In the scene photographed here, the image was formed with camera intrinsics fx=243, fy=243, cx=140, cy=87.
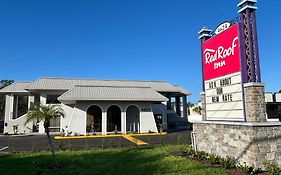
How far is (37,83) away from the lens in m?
30.3

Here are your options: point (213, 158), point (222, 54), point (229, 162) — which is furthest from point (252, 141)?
point (222, 54)

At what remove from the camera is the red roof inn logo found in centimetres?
1013

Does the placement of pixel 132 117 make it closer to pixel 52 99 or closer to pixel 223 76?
pixel 52 99

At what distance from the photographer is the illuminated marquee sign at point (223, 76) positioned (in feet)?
32.5

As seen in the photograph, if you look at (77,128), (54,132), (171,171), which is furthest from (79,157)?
(54,132)

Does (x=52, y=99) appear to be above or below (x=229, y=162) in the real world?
above

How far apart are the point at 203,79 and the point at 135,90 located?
16432 millimetres

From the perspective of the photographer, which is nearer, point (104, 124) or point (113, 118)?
point (104, 124)

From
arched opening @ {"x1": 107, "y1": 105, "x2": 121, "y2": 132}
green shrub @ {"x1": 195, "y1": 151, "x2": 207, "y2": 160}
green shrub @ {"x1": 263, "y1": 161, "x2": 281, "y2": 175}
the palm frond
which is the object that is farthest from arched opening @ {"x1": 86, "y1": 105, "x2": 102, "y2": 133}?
green shrub @ {"x1": 263, "y1": 161, "x2": 281, "y2": 175}

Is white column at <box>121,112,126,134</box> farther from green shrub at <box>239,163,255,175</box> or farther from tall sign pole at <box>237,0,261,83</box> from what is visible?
green shrub at <box>239,163,255,175</box>

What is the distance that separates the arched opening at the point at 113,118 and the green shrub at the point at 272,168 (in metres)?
20.9

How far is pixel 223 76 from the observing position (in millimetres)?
10961

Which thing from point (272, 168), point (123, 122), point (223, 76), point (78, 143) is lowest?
point (78, 143)

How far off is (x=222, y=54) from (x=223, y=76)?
1.03 m
